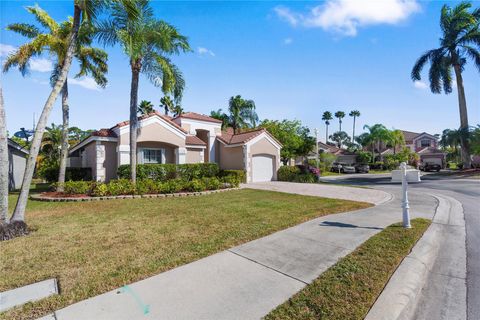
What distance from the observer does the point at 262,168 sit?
72.2 feet

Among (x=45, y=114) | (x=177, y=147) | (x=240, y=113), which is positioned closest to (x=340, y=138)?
(x=240, y=113)

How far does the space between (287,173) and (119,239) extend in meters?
18.1

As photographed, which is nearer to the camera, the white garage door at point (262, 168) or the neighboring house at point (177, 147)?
the neighboring house at point (177, 147)

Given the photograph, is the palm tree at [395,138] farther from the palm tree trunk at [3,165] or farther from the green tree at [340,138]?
the palm tree trunk at [3,165]

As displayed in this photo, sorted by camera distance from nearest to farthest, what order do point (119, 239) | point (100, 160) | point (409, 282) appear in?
point (409, 282), point (119, 239), point (100, 160)

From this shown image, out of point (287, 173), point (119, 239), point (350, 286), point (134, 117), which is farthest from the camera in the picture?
point (287, 173)

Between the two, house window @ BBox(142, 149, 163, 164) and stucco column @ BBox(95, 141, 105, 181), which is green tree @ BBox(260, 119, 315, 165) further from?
stucco column @ BBox(95, 141, 105, 181)

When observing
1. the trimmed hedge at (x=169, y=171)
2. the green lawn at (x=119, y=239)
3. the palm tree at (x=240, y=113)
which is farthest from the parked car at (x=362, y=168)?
the green lawn at (x=119, y=239)

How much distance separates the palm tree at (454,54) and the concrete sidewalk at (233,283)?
31366 mm

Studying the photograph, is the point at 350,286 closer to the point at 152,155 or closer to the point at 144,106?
the point at 152,155

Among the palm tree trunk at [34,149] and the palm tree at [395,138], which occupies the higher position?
the palm tree at [395,138]

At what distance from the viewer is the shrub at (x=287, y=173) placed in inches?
868

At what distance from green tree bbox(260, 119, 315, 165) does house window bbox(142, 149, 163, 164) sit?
14.3 metres

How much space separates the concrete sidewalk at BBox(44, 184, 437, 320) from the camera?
293 centimetres
